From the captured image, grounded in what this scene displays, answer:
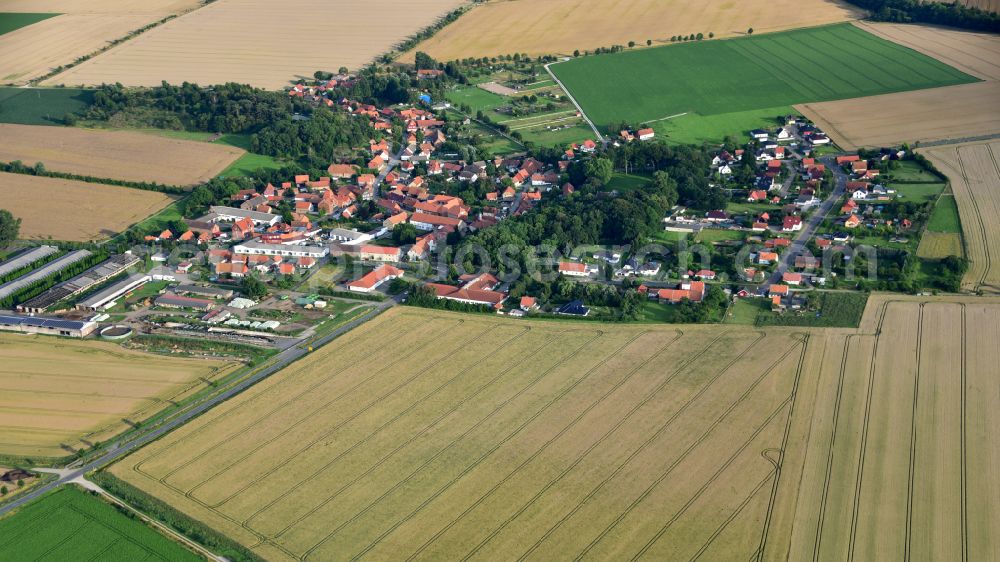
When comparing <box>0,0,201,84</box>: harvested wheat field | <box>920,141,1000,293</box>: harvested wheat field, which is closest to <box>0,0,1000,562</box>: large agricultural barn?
<box>920,141,1000,293</box>: harvested wheat field

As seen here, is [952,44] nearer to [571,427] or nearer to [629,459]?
[571,427]

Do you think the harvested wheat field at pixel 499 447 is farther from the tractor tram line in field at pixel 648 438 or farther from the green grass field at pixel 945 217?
the green grass field at pixel 945 217

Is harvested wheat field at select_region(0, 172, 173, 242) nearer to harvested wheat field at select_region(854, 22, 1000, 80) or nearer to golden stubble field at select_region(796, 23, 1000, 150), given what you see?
golden stubble field at select_region(796, 23, 1000, 150)

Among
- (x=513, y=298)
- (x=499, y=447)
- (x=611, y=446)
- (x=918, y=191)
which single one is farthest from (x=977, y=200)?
(x=499, y=447)

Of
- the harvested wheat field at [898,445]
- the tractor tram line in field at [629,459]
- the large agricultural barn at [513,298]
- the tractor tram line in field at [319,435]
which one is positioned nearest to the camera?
the harvested wheat field at [898,445]

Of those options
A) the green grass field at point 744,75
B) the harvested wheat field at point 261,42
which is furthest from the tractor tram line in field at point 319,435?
the harvested wheat field at point 261,42

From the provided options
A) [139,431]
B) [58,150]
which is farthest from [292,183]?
[139,431]
